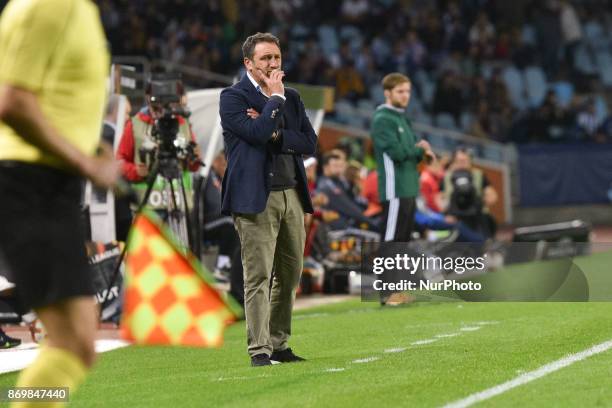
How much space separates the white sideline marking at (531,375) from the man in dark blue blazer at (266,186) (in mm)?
1618

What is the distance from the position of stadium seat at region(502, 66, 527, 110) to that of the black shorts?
2580cm

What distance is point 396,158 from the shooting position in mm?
12781

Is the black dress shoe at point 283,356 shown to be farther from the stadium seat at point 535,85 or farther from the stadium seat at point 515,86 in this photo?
the stadium seat at point 535,85

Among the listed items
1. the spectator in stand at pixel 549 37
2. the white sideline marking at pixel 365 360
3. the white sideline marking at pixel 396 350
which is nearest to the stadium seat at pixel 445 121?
the spectator in stand at pixel 549 37

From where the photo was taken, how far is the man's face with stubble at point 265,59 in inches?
331

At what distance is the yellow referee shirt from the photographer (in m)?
4.71

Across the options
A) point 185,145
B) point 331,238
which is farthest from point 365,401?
point 331,238

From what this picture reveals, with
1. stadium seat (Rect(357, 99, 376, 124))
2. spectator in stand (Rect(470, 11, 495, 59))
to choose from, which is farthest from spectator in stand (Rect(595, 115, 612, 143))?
stadium seat (Rect(357, 99, 376, 124))

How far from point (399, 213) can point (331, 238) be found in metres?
3.04

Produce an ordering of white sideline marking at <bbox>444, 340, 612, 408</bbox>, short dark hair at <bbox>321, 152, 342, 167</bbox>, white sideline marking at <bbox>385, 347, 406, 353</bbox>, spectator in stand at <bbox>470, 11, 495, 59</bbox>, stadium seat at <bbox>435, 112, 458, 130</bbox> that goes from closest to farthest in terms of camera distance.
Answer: white sideline marking at <bbox>444, 340, 612, 408</bbox>, white sideline marking at <bbox>385, 347, 406, 353</bbox>, short dark hair at <bbox>321, 152, 342, 167</bbox>, stadium seat at <bbox>435, 112, 458, 130</bbox>, spectator in stand at <bbox>470, 11, 495, 59</bbox>

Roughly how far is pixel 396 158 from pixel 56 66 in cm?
817

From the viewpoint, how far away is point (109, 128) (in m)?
12.7

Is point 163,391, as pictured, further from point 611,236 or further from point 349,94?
point 349,94

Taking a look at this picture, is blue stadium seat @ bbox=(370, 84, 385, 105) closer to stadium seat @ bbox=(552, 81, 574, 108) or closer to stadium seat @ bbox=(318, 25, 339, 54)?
stadium seat @ bbox=(318, 25, 339, 54)
